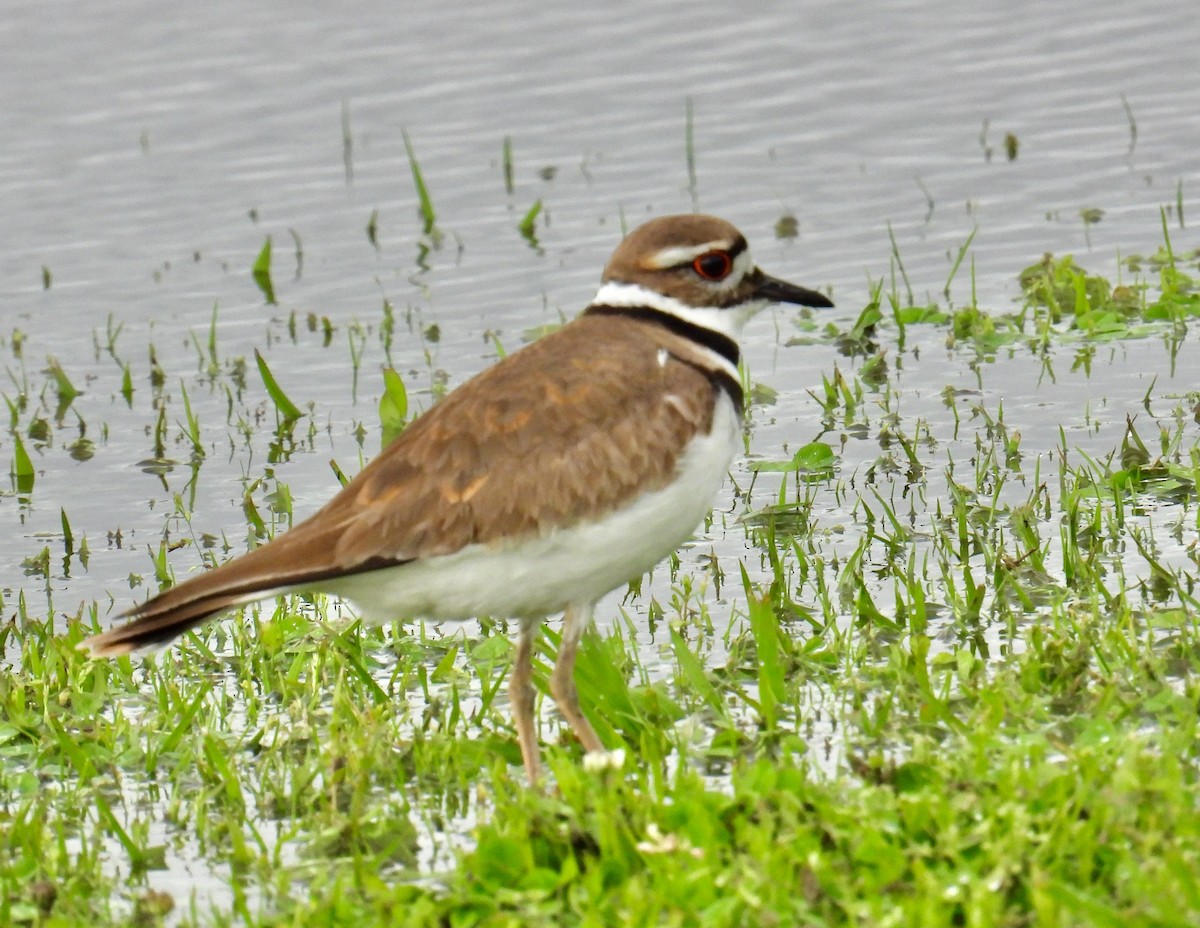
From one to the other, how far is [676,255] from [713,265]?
0.50 ft

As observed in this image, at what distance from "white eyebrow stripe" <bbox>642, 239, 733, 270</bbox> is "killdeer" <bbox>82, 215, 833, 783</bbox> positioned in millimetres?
411

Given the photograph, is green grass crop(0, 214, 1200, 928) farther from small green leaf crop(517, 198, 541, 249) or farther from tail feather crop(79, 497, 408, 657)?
small green leaf crop(517, 198, 541, 249)

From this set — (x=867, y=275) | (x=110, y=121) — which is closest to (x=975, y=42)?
(x=867, y=275)

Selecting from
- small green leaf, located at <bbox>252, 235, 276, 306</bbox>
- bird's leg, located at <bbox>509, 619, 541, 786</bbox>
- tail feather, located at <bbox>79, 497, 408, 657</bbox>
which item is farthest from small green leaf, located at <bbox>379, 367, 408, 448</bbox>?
tail feather, located at <bbox>79, 497, 408, 657</bbox>

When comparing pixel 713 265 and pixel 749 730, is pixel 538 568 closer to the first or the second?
pixel 749 730

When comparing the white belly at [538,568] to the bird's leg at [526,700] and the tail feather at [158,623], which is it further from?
the tail feather at [158,623]

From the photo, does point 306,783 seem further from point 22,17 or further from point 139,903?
point 22,17

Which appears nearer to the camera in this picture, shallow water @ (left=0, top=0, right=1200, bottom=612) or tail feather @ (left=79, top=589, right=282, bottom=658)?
tail feather @ (left=79, top=589, right=282, bottom=658)

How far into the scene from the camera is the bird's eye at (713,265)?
6.64 metres

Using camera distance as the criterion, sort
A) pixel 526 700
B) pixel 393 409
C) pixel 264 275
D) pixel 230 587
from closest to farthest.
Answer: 1. pixel 230 587
2. pixel 526 700
3. pixel 393 409
4. pixel 264 275

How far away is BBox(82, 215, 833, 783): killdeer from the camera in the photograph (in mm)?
5781

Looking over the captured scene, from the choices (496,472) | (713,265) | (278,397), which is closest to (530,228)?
(278,397)

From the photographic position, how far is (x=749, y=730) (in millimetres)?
5984

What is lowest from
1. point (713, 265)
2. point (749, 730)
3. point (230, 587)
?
point (749, 730)
